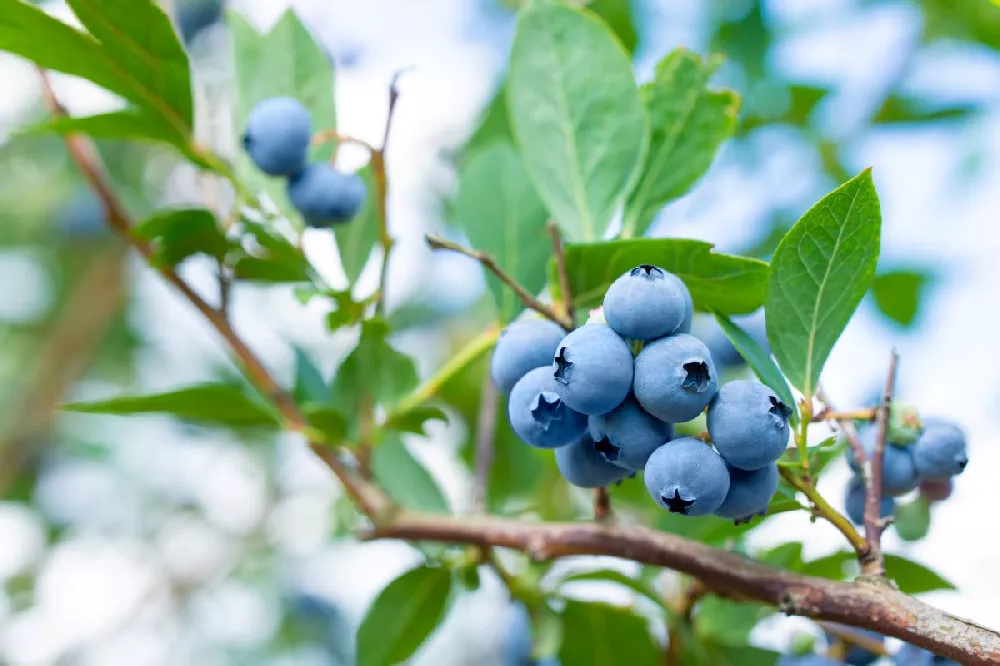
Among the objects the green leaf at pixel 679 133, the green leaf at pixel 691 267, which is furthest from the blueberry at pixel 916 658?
the green leaf at pixel 679 133

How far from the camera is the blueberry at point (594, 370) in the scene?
2.29 feet

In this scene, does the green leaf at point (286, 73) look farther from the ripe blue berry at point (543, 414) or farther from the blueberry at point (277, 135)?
the ripe blue berry at point (543, 414)

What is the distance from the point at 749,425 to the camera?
27.5 inches

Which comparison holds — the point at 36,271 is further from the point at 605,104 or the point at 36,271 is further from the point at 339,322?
the point at 605,104

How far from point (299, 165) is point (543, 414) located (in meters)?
0.51


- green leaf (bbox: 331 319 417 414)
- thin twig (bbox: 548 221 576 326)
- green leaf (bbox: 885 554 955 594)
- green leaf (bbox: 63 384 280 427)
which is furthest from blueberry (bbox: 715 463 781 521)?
green leaf (bbox: 63 384 280 427)

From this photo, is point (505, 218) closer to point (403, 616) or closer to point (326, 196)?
point (326, 196)

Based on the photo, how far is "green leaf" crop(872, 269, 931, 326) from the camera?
1.86 m

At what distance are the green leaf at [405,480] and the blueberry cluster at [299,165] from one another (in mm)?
362

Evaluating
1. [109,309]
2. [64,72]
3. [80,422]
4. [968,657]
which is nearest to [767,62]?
[64,72]

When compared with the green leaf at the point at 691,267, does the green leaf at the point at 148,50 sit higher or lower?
higher

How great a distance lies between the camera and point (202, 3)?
8.65ft

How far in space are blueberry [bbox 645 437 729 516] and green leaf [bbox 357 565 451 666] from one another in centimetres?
56

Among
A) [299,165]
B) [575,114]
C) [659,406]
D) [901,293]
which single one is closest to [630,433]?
[659,406]
